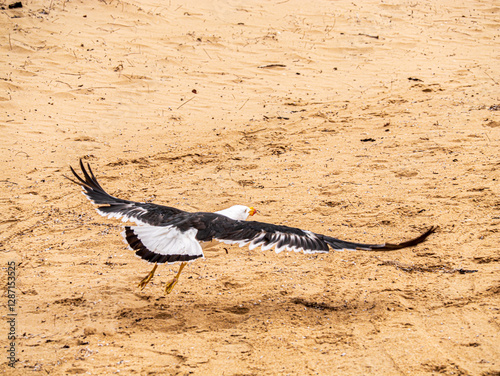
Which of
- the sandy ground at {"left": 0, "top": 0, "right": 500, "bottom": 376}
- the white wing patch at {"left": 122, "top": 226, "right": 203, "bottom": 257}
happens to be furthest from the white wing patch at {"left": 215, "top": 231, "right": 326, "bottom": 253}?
the sandy ground at {"left": 0, "top": 0, "right": 500, "bottom": 376}

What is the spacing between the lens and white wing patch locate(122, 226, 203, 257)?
3879mm

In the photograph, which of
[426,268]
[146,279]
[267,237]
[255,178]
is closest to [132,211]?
[146,279]

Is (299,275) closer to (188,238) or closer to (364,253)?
(364,253)

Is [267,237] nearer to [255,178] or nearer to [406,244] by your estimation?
[406,244]

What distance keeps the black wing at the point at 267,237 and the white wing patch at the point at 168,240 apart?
0.40ft

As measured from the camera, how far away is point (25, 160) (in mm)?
6539

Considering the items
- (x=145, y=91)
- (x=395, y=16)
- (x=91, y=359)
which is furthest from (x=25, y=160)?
(x=395, y=16)

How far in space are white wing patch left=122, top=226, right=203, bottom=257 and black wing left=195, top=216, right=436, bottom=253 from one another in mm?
120

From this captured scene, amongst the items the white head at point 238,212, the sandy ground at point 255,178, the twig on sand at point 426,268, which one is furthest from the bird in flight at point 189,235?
the sandy ground at point 255,178

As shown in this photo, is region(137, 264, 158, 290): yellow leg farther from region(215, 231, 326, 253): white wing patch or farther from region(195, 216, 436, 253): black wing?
region(215, 231, 326, 253): white wing patch

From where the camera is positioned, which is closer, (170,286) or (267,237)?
(267,237)

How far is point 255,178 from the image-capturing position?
619 centimetres

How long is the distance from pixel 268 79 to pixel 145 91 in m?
2.33

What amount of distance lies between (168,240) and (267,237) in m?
0.83
